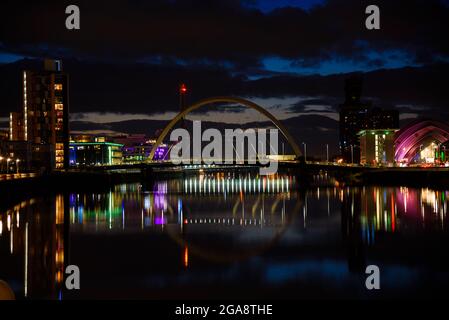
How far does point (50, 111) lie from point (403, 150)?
81651 mm

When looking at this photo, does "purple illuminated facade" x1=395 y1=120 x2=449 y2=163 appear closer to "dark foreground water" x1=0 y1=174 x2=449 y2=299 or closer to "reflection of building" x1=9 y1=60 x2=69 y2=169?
"reflection of building" x1=9 y1=60 x2=69 y2=169

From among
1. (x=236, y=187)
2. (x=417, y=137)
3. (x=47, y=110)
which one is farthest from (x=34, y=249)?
(x=417, y=137)

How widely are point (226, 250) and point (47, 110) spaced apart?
80612 millimetres

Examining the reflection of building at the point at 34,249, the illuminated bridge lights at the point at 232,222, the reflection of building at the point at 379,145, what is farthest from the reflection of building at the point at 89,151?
the illuminated bridge lights at the point at 232,222

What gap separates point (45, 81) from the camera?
101 meters

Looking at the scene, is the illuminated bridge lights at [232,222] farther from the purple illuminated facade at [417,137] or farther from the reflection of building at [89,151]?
the reflection of building at [89,151]

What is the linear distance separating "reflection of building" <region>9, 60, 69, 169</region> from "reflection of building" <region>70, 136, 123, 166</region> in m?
35.3

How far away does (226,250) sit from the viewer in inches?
1069

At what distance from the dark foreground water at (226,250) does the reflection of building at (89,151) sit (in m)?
91.3

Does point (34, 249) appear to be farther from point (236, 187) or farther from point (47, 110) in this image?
point (47, 110)

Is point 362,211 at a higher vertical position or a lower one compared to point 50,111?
lower

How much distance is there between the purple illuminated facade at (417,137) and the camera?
118812 mm
